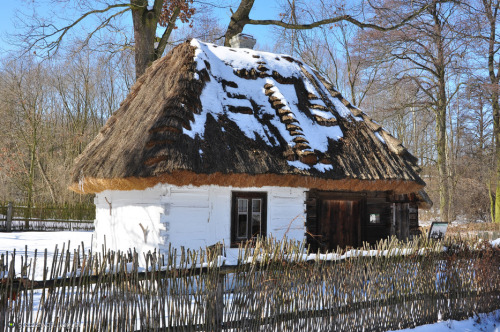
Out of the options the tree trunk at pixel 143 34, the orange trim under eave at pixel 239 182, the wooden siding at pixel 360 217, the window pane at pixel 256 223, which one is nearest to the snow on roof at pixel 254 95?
the orange trim under eave at pixel 239 182

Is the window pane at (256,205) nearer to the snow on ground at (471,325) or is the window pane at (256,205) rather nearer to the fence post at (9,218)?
the snow on ground at (471,325)

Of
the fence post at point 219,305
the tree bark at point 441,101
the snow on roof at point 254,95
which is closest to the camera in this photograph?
the fence post at point 219,305

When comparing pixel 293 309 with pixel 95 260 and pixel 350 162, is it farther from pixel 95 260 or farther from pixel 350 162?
pixel 350 162

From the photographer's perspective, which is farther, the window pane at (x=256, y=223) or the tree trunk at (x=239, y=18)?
the tree trunk at (x=239, y=18)

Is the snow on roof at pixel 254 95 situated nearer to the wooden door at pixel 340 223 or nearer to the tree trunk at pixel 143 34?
the wooden door at pixel 340 223

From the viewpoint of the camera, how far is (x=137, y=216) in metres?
9.24

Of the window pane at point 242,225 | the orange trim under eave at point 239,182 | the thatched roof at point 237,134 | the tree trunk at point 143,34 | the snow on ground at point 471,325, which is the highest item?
the tree trunk at point 143,34

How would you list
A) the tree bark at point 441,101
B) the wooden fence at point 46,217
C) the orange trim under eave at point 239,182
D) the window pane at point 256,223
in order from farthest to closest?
the wooden fence at point 46,217 < the tree bark at point 441,101 < the window pane at point 256,223 < the orange trim under eave at point 239,182

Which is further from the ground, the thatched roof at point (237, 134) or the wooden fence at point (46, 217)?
the thatched roof at point (237, 134)

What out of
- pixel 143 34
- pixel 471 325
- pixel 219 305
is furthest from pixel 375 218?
pixel 143 34

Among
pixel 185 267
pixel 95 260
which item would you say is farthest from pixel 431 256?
pixel 95 260

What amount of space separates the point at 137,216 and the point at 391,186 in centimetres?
616

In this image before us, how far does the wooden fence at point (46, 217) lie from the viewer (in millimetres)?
22850

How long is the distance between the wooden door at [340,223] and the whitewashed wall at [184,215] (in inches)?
40.5
